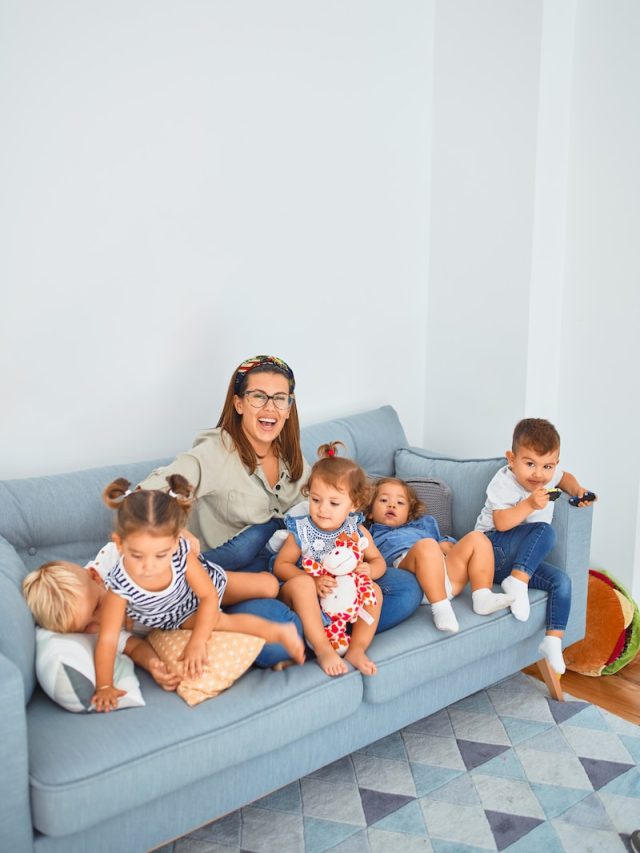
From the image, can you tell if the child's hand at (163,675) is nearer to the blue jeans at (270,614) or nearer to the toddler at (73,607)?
the toddler at (73,607)

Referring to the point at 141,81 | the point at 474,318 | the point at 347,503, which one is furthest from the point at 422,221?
the point at 347,503

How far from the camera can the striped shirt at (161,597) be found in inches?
74.3

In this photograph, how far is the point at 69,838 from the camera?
165 cm

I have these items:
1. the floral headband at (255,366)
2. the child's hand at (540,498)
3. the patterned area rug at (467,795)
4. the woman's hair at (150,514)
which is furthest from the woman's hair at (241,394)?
the patterned area rug at (467,795)

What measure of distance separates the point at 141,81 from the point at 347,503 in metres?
1.49

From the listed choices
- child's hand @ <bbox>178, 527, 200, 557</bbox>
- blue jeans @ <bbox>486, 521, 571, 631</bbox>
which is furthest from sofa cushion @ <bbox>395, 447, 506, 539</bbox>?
child's hand @ <bbox>178, 527, 200, 557</bbox>

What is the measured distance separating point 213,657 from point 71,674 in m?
0.33

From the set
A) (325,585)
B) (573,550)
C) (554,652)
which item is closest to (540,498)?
(573,550)

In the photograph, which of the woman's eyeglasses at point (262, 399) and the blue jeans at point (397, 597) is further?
the woman's eyeglasses at point (262, 399)

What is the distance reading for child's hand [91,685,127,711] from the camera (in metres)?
1.77

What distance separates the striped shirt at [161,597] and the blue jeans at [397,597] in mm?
552

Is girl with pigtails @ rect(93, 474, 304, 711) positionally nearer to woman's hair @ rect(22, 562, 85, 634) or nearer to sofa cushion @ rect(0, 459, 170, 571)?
woman's hair @ rect(22, 562, 85, 634)

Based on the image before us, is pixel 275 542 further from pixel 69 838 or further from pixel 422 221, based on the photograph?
pixel 422 221

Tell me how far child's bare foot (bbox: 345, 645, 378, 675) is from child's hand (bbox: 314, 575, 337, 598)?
0.57 feet
